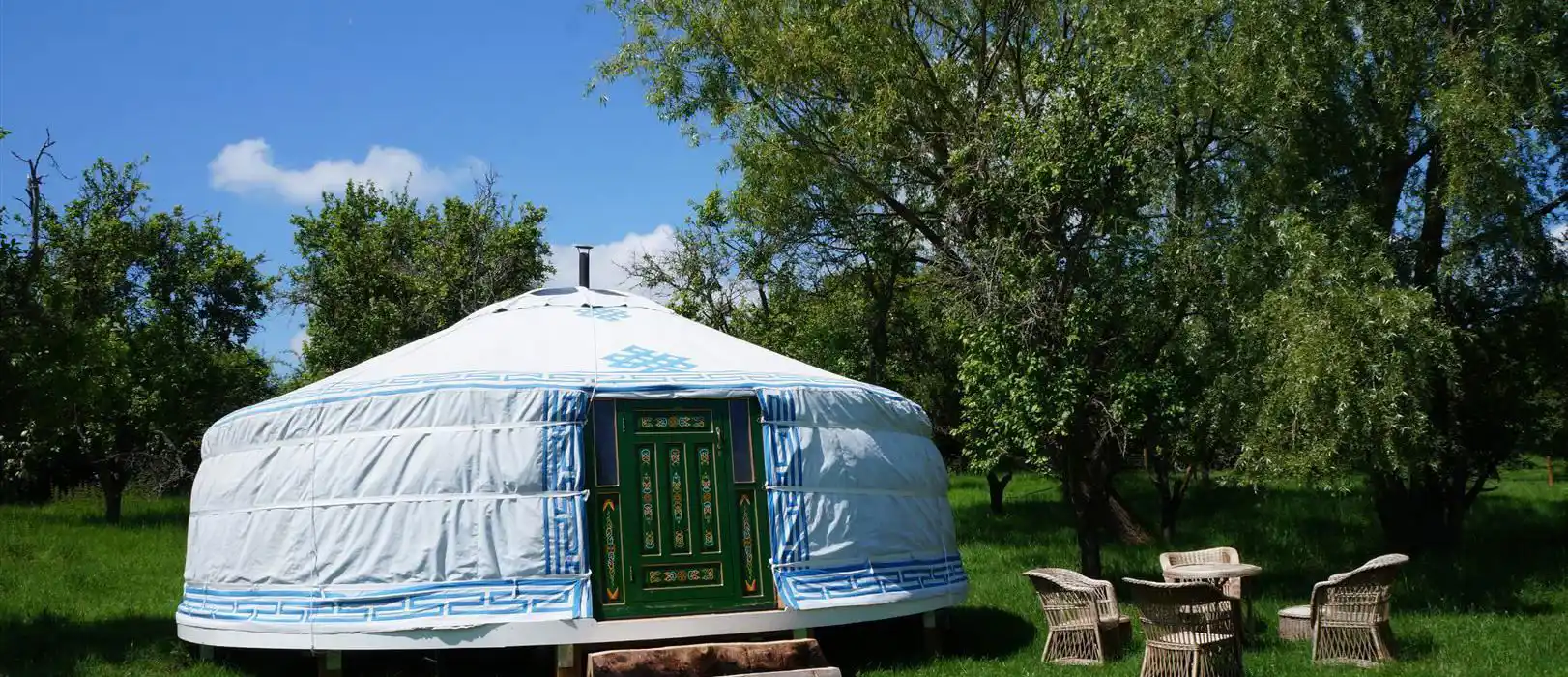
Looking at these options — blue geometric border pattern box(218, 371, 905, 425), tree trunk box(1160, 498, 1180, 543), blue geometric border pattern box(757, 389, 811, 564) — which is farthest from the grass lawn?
blue geometric border pattern box(218, 371, 905, 425)

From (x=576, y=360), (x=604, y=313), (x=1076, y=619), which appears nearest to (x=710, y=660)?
(x=576, y=360)

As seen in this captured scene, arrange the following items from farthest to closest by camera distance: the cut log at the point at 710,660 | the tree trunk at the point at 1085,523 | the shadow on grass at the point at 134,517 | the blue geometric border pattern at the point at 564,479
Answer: the shadow on grass at the point at 134,517 → the tree trunk at the point at 1085,523 → the blue geometric border pattern at the point at 564,479 → the cut log at the point at 710,660

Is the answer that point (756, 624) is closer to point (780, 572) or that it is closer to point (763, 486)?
point (780, 572)

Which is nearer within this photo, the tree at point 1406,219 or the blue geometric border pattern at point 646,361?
the blue geometric border pattern at point 646,361

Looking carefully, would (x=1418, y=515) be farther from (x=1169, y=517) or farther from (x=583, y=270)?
(x=583, y=270)

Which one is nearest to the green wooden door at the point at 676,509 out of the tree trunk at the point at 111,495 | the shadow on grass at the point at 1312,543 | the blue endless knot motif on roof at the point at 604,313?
the blue endless knot motif on roof at the point at 604,313

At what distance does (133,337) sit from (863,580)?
13.2 m

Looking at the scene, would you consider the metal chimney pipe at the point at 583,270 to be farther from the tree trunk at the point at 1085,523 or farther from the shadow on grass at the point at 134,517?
the shadow on grass at the point at 134,517

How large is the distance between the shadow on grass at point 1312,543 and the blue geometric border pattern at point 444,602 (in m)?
5.13

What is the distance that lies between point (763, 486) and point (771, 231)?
5655mm

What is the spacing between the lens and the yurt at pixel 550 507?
6859mm

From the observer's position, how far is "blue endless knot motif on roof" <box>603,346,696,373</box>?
765 centimetres

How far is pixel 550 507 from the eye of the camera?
696 cm

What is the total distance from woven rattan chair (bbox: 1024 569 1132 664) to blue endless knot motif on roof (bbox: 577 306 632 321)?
3173 mm
